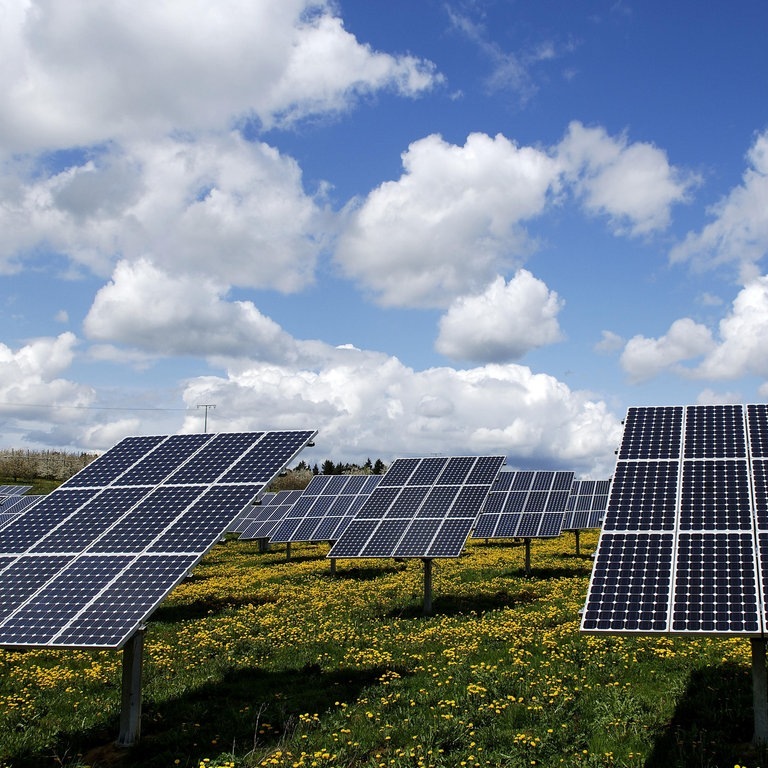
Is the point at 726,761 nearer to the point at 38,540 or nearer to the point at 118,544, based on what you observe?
the point at 118,544

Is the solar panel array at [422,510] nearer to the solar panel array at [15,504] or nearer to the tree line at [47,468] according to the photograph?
the solar panel array at [15,504]

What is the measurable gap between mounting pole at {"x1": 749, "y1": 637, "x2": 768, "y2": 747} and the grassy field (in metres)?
0.34

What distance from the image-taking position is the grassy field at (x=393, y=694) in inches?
479

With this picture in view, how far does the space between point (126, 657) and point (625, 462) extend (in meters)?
10.4

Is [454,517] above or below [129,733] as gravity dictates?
above

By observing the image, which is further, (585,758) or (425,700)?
(425,700)

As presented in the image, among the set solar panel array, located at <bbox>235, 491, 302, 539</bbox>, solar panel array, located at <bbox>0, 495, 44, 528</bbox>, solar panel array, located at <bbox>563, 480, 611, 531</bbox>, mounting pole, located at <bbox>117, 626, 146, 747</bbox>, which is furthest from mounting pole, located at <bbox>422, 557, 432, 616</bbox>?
solar panel array, located at <bbox>0, 495, 44, 528</bbox>

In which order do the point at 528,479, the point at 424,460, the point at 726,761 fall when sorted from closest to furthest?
the point at 726,761 → the point at 424,460 → the point at 528,479

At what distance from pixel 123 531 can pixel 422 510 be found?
14465mm

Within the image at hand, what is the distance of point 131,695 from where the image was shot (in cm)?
1338

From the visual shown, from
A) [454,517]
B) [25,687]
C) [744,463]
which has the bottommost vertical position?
[25,687]

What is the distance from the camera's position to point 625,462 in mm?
14492

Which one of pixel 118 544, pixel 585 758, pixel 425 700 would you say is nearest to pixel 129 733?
pixel 118 544

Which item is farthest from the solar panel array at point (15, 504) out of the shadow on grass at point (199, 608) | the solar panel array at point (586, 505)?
the solar panel array at point (586, 505)
